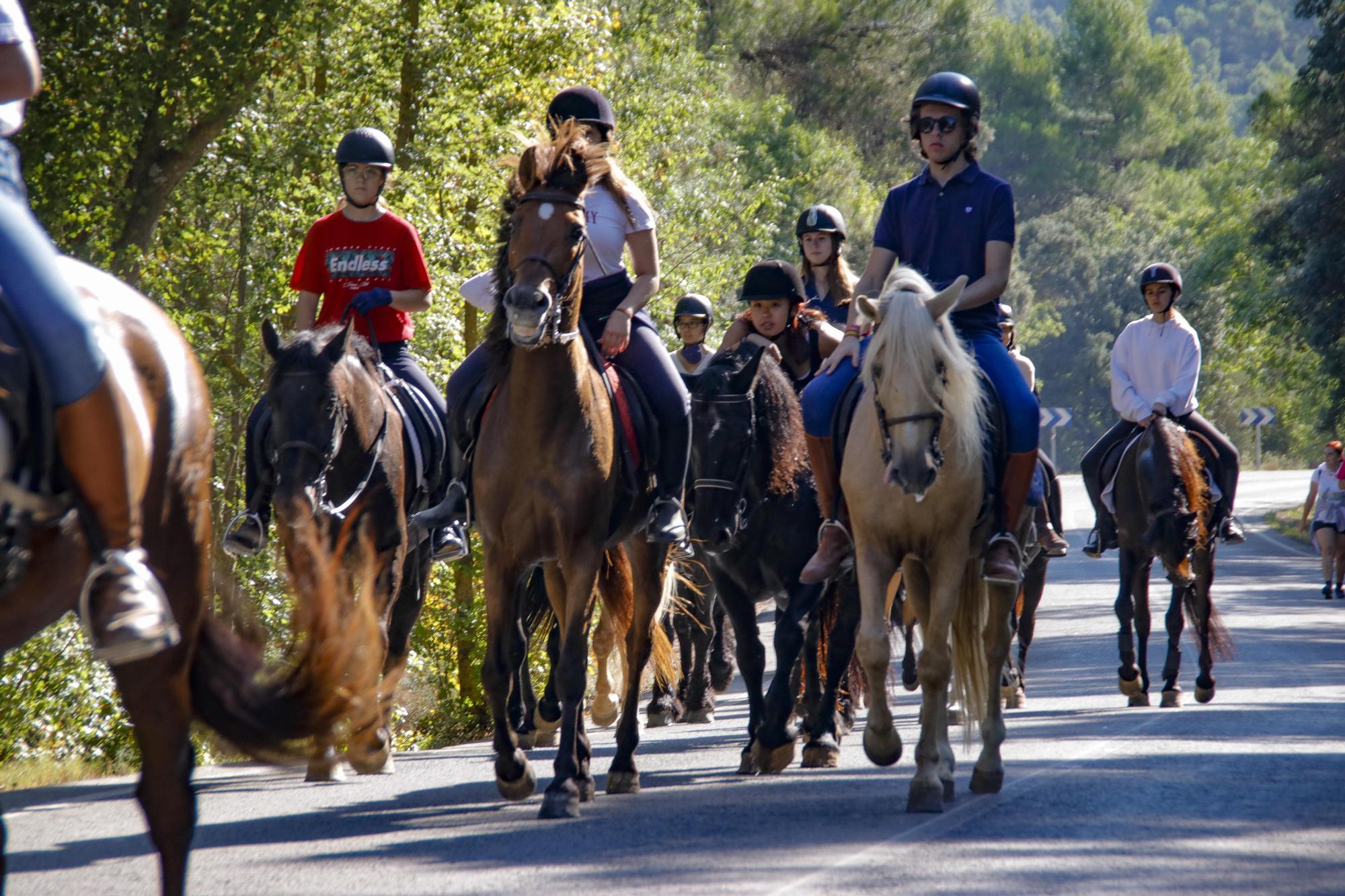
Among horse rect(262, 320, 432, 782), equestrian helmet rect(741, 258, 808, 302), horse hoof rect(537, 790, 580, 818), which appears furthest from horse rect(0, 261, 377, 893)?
equestrian helmet rect(741, 258, 808, 302)

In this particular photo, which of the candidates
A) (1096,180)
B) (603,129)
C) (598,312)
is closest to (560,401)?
(598,312)

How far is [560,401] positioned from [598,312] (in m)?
0.96

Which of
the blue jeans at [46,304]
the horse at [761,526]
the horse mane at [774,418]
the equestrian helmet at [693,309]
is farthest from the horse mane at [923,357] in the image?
the equestrian helmet at [693,309]

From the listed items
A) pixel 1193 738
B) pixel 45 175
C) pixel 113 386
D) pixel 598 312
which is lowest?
pixel 1193 738

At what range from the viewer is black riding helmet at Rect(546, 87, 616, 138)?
873 cm

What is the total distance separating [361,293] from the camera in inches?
372

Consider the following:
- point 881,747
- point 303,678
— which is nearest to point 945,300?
point 881,747

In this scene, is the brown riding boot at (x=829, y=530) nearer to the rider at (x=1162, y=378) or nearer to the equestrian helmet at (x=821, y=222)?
the equestrian helmet at (x=821, y=222)

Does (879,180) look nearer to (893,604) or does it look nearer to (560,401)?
(893,604)

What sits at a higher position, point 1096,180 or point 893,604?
point 1096,180

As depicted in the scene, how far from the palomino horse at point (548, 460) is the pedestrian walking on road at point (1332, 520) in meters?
19.0

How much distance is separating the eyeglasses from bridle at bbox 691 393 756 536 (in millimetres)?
2030

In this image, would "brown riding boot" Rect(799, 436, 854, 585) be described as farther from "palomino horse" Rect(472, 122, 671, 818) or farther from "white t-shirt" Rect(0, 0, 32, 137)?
"white t-shirt" Rect(0, 0, 32, 137)

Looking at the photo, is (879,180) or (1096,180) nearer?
(879,180)
